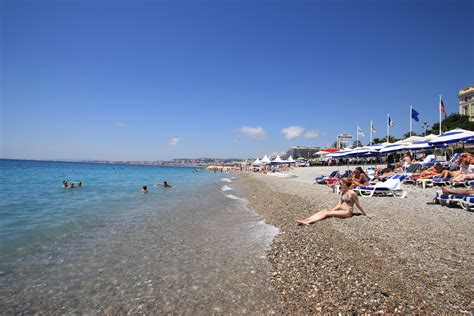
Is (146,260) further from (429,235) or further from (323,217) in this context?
(429,235)

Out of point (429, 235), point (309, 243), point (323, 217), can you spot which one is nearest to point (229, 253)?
point (309, 243)

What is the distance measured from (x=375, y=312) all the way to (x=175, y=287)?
3.01 m

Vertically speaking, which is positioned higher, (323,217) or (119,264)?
(323,217)

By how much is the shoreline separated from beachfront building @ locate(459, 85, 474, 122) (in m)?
76.0

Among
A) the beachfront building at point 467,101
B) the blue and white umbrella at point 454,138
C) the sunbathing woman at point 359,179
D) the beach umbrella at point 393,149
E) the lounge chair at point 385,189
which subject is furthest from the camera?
the beachfront building at point 467,101

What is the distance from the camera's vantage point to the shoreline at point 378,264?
3191 mm

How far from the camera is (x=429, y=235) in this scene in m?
5.36

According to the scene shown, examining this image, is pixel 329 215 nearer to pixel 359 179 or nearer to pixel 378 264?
pixel 378 264

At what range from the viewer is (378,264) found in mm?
4137

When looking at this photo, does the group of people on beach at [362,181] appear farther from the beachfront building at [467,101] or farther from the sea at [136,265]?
the beachfront building at [467,101]

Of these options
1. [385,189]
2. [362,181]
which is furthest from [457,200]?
[362,181]

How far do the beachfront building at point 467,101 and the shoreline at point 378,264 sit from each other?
7602 cm

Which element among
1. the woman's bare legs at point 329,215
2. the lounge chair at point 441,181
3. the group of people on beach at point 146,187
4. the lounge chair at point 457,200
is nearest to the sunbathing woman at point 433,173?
the lounge chair at point 441,181

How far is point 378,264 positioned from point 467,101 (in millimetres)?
82934
